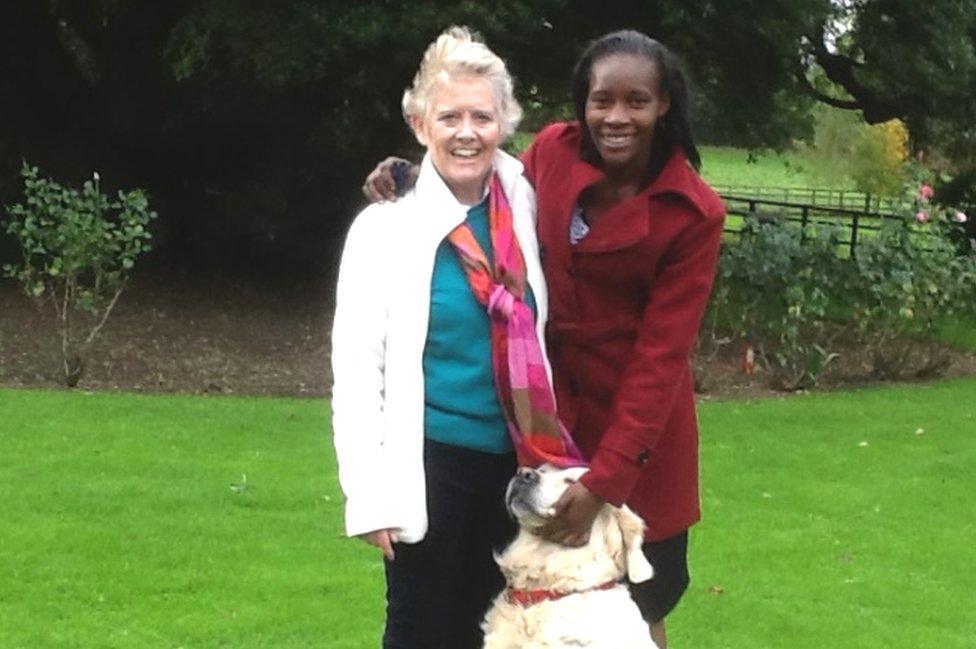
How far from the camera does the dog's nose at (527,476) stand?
366cm

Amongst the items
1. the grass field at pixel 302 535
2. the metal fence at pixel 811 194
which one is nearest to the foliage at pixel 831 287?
the grass field at pixel 302 535

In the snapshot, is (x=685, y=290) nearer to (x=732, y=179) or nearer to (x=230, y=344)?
(x=230, y=344)

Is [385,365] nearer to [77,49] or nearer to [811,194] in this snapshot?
[77,49]

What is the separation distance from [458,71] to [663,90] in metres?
0.54

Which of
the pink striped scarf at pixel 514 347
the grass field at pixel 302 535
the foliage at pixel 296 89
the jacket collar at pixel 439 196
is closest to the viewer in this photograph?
the pink striped scarf at pixel 514 347

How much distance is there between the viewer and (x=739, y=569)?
7.50 metres

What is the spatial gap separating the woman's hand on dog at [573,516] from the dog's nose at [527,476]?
90mm

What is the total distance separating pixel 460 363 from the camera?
3.69 metres

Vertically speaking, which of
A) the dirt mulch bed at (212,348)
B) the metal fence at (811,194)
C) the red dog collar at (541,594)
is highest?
the red dog collar at (541,594)

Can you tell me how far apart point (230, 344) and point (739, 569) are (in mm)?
10143

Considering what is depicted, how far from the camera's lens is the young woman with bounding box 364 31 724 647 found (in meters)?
3.71

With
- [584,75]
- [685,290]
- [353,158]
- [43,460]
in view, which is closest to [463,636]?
[685,290]

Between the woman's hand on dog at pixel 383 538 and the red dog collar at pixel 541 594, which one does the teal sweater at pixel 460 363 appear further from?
the red dog collar at pixel 541 594

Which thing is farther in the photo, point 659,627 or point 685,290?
point 659,627
